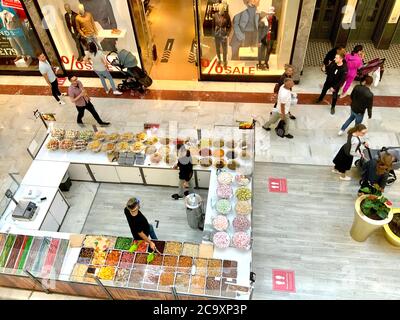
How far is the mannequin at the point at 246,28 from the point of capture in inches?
358

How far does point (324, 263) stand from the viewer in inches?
264

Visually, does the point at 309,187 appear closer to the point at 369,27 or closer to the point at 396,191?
the point at 396,191

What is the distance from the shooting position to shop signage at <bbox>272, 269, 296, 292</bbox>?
6.45 meters

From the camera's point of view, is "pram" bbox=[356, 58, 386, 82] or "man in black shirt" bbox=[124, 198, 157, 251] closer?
"man in black shirt" bbox=[124, 198, 157, 251]

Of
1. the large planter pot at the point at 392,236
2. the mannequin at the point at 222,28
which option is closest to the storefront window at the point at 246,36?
the mannequin at the point at 222,28

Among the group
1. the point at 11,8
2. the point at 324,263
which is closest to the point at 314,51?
the point at 324,263

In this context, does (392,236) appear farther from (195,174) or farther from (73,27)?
(73,27)

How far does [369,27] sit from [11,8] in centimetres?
1031

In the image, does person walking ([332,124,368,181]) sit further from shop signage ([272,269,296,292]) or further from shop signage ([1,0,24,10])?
shop signage ([1,0,24,10])

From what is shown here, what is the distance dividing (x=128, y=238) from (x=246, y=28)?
621 cm

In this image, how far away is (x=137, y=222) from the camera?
579cm

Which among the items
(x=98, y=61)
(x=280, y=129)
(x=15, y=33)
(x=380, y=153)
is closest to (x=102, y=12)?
(x=98, y=61)

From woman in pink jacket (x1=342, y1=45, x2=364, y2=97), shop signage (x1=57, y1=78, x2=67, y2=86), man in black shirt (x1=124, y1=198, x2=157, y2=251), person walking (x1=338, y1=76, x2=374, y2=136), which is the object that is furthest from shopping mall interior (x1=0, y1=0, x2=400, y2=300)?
person walking (x1=338, y1=76, x2=374, y2=136)
